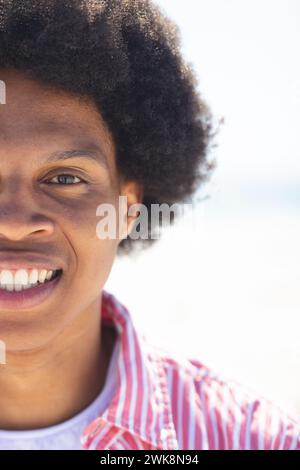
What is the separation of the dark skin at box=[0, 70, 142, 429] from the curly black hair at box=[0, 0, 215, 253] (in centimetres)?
8

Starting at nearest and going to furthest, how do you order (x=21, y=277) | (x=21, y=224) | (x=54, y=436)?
(x=21, y=224) < (x=21, y=277) < (x=54, y=436)

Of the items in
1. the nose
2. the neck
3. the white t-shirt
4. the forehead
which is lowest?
the white t-shirt

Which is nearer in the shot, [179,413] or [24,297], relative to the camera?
[24,297]

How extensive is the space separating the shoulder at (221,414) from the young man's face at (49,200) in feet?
1.70

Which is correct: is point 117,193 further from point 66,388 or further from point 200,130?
point 66,388

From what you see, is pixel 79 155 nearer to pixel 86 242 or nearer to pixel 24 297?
pixel 86 242

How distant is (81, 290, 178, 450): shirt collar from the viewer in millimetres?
2656

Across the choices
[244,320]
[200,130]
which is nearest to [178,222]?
[200,130]

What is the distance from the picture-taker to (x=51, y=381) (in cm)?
279

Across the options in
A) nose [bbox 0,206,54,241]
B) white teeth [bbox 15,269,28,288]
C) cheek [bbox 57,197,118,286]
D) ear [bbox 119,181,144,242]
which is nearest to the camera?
nose [bbox 0,206,54,241]

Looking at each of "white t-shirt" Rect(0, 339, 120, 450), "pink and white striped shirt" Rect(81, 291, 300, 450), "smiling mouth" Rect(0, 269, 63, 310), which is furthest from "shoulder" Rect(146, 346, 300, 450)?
"smiling mouth" Rect(0, 269, 63, 310)

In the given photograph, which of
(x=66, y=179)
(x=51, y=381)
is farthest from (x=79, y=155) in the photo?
(x=51, y=381)

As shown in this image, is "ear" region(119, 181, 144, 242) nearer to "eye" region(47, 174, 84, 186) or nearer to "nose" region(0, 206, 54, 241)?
"eye" region(47, 174, 84, 186)

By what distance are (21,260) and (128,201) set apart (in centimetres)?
72
